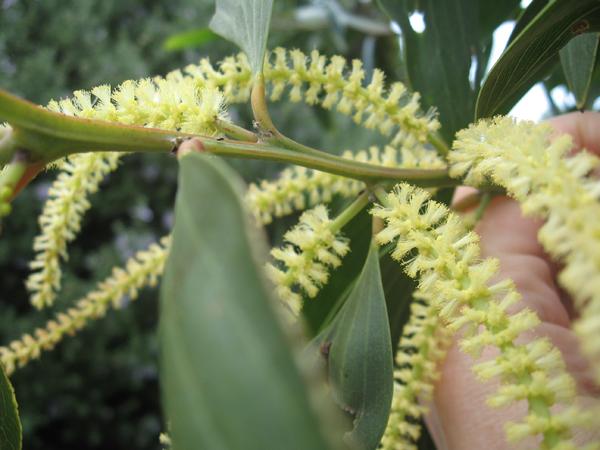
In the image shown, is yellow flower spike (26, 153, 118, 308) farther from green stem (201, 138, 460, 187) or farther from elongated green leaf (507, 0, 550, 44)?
elongated green leaf (507, 0, 550, 44)

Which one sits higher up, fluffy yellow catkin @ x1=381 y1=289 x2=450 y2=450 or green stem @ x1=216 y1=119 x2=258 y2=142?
green stem @ x1=216 y1=119 x2=258 y2=142

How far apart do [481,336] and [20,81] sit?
3.00 metres

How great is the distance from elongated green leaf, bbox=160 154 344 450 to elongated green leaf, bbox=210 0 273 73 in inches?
17.5

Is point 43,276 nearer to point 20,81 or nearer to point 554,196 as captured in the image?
point 554,196

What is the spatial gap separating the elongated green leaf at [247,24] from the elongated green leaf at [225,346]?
444mm

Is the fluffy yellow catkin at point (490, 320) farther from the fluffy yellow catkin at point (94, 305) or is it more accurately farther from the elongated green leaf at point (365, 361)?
the fluffy yellow catkin at point (94, 305)

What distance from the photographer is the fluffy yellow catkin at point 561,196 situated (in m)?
0.35

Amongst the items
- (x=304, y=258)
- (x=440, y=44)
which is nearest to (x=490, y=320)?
(x=304, y=258)

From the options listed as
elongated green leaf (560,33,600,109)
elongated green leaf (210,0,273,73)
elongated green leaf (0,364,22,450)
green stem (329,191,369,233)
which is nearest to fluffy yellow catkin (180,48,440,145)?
elongated green leaf (210,0,273,73)

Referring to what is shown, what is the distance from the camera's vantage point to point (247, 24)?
33.1 inches

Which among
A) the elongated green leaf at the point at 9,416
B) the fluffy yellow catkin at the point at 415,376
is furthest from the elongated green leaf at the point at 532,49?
the elongated green leaf at the point at 9,416

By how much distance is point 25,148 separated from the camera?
55cm

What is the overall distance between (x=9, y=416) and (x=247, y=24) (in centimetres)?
59

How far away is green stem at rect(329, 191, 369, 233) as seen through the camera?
79 centimetres
